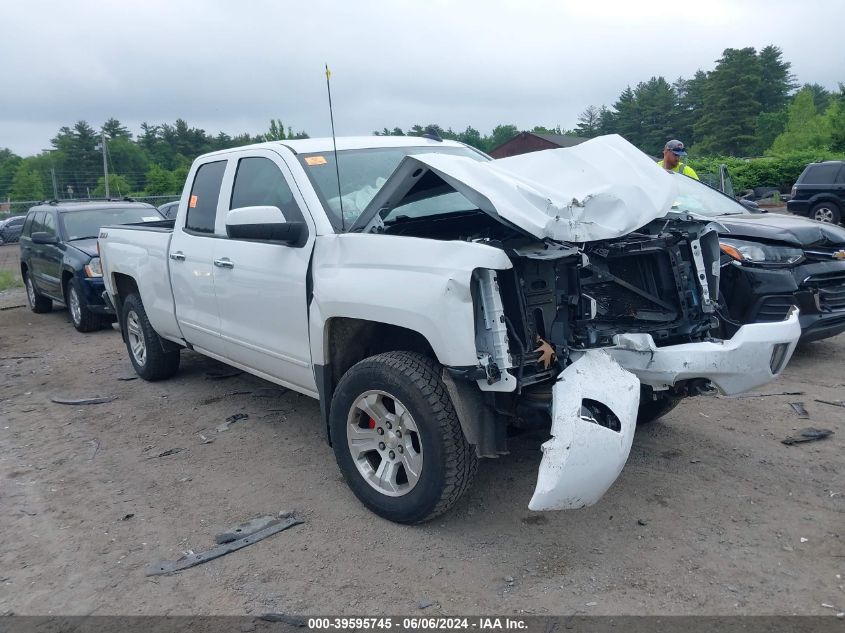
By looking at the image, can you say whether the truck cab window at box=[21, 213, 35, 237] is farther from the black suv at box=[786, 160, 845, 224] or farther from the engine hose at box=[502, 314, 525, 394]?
the black suv at box=[786, 160, 845, 224]

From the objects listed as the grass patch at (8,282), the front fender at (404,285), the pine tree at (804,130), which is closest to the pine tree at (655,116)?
the pine tree at (804,130)

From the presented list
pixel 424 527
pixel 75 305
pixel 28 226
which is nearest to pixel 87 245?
pixel 75 305

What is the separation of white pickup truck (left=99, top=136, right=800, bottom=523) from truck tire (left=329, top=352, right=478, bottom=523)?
Result: 0.01m

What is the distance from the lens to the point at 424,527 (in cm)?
377

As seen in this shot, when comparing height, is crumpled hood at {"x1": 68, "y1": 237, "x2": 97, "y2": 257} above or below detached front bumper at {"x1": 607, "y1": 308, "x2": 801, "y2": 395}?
above

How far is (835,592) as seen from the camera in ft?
10.0

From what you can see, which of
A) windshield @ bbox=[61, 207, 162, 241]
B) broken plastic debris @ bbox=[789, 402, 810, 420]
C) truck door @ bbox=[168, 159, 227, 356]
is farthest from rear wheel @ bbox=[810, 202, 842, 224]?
truck door @ bbox=[168, 159, 227, 356]

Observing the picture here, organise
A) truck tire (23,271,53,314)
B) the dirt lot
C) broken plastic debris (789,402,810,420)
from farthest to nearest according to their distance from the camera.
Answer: truck tire (23,271,53,314), broken plastic debris (789,402,810,420), the dirt lot

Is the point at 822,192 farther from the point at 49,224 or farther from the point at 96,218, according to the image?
the point at 49,224

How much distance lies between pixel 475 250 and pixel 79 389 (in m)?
5.38

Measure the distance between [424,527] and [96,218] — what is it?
28.7 feet

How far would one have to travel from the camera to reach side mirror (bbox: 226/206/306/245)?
407cm

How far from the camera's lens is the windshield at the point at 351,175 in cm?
426

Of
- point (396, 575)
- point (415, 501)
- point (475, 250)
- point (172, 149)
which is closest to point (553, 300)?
point (475, 250)
